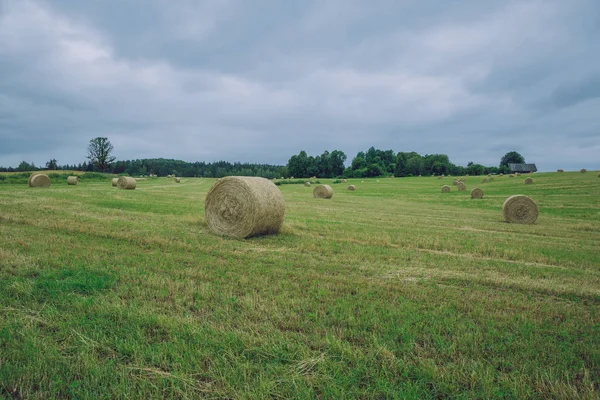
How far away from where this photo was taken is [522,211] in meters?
18.4

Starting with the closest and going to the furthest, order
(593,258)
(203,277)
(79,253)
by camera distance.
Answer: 1. (203,277)
2. (79,253)
3. (593,258)

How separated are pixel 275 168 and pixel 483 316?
492 feet

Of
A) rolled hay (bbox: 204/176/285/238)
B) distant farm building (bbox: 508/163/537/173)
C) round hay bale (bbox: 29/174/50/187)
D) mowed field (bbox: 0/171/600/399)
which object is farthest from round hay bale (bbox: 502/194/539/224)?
distant farm building (bbox: 508/163/537/173)

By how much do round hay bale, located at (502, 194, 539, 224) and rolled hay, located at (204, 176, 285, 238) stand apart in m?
13.6

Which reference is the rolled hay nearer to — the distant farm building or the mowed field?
the mowed field

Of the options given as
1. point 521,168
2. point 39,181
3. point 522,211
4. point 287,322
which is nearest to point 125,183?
point 39,181

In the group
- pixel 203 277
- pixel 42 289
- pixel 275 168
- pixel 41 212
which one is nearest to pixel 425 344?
pixel 203 277

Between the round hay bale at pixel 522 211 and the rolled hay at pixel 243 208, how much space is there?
536 inches

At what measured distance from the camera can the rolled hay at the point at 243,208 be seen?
10953mm

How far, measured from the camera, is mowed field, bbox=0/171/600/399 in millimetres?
3221

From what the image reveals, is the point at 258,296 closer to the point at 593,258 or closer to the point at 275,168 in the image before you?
the point at 593,258

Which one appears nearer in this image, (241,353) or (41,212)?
(241,353)

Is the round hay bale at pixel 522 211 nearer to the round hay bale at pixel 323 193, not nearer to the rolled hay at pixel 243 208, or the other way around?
the rolled hay at pixel 243 208

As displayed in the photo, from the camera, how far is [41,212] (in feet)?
44.5
